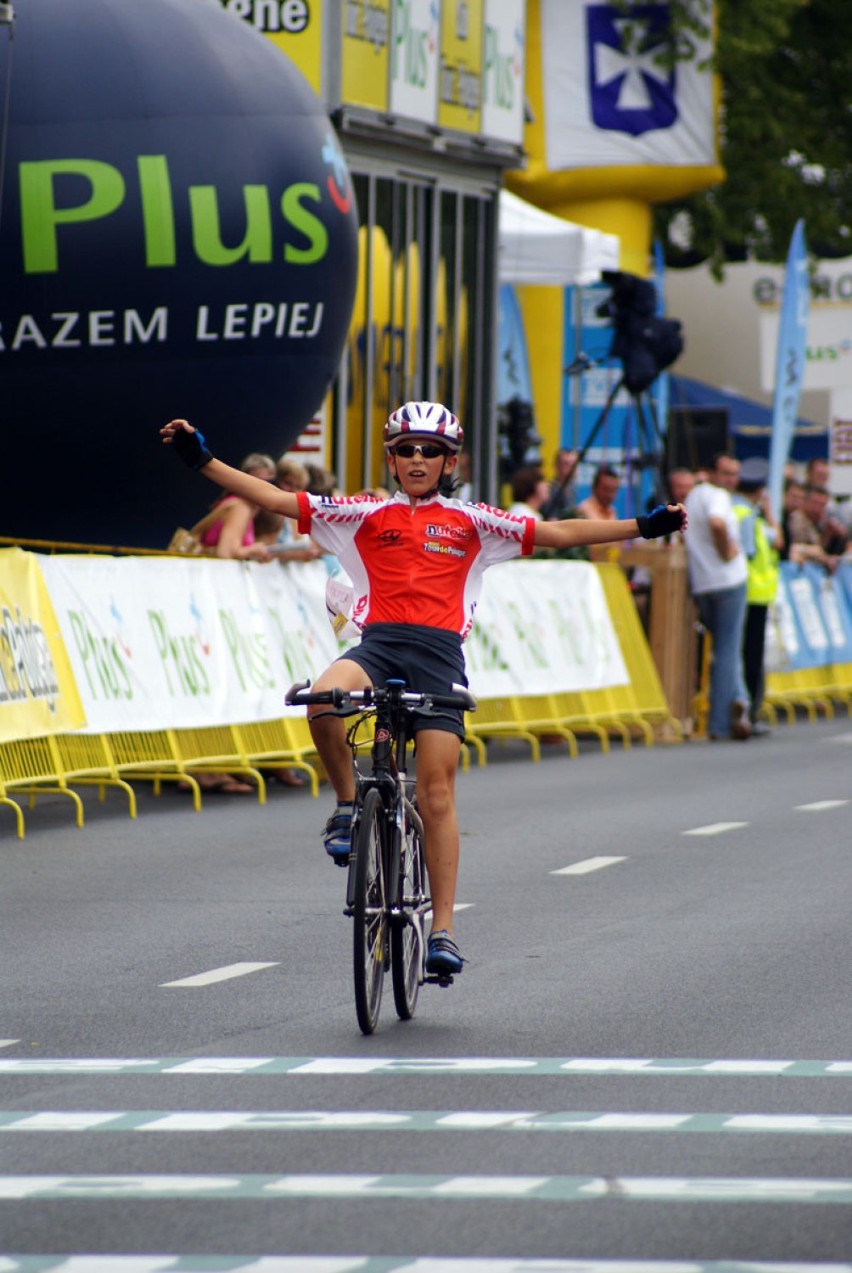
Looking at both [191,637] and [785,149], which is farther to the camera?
[785,149]

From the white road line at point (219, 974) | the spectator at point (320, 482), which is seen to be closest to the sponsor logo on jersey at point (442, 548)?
the white road line at point (219, 974)

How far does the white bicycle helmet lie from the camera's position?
8.35 metres

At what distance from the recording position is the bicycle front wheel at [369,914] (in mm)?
7668

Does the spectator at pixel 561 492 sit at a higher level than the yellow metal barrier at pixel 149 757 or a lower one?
higher

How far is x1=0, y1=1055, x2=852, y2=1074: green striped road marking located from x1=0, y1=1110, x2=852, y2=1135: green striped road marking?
572 mm

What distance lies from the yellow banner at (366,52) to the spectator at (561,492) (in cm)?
354

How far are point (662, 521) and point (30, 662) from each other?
587 centimetres

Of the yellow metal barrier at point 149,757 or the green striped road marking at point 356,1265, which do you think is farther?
the yellow metal barrier at point 149,757

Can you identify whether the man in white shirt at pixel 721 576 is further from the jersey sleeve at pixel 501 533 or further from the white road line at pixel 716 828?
the jersey sleeve at pixel 501 533

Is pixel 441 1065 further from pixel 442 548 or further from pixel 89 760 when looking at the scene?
pixel 89 760

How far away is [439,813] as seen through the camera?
27.2 ft

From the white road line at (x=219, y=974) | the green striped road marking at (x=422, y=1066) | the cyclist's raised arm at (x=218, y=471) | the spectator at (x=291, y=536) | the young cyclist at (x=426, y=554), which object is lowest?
the white road line at (x=219, y=974)

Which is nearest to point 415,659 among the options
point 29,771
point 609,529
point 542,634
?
point 609,529

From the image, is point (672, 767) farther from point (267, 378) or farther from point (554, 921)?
point (554, 921)
